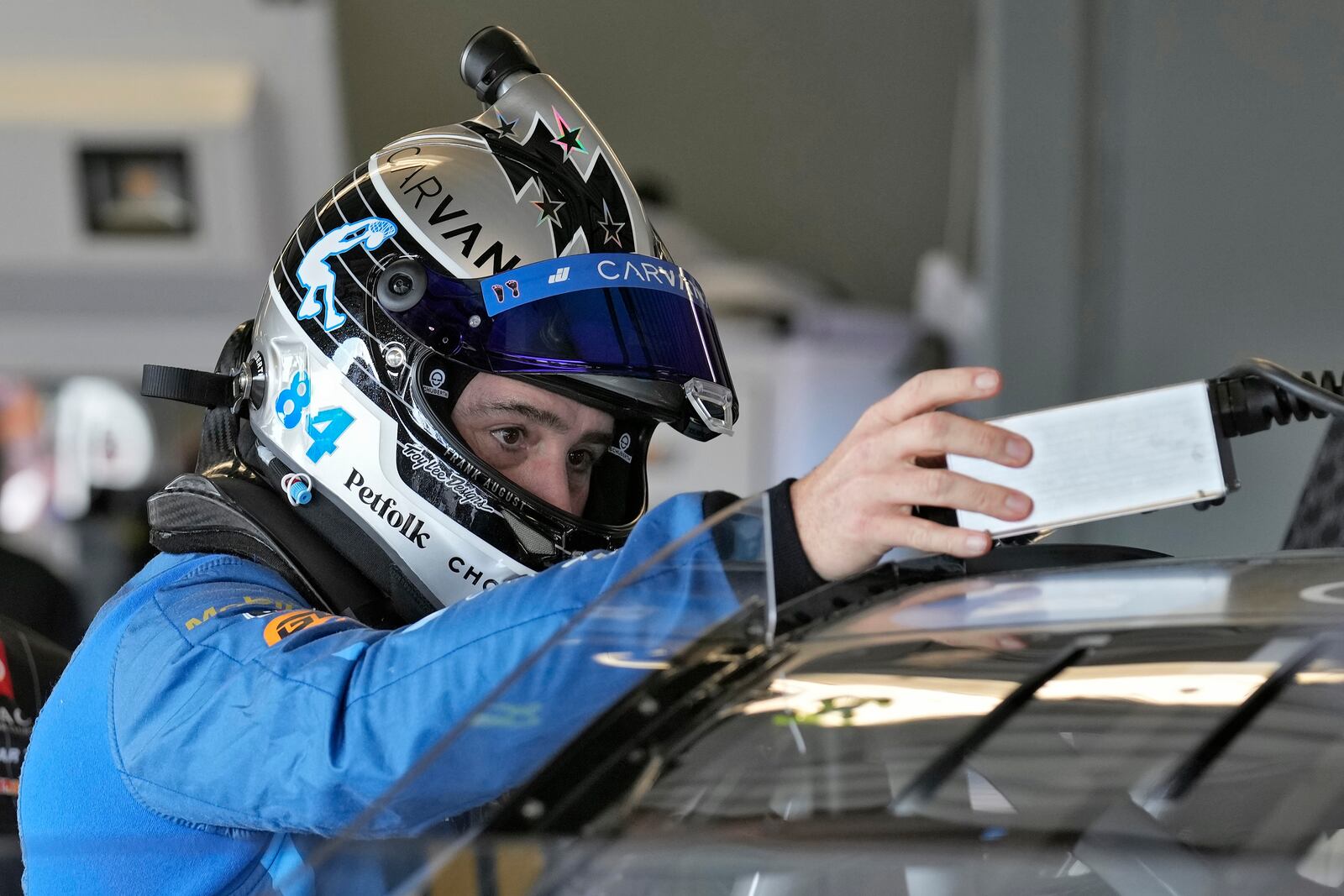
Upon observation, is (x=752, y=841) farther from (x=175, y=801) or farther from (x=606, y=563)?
(x=175, y=801)

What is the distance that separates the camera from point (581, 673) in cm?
57

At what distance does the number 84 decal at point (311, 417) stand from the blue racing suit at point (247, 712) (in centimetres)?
17

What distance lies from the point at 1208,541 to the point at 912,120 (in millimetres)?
2028

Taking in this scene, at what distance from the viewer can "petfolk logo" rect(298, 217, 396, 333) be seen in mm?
1092

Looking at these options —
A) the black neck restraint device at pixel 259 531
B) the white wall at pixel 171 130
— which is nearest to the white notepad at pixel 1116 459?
the black neck restraint device at pixel 259 531

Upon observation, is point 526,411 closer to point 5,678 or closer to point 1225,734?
point 5,678

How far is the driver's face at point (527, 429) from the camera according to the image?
106cm

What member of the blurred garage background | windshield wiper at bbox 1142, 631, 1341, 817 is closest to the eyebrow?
windshield wiper at bbox 1142, 631, 1341, 817

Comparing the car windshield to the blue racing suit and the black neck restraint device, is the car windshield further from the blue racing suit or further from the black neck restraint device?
the black neck restraint device

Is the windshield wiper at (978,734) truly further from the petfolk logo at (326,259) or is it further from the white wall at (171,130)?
the white wall at (171,130)

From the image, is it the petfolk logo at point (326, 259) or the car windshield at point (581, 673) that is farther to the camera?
the petfolk logo at point (326, 259)

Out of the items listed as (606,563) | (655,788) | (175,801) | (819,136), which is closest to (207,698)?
(175,801)

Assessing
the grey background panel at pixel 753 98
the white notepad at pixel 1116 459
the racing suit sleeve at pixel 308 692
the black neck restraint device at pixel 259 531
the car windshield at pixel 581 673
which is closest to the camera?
the car windshield at pixel 581 673

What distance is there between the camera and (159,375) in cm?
111
